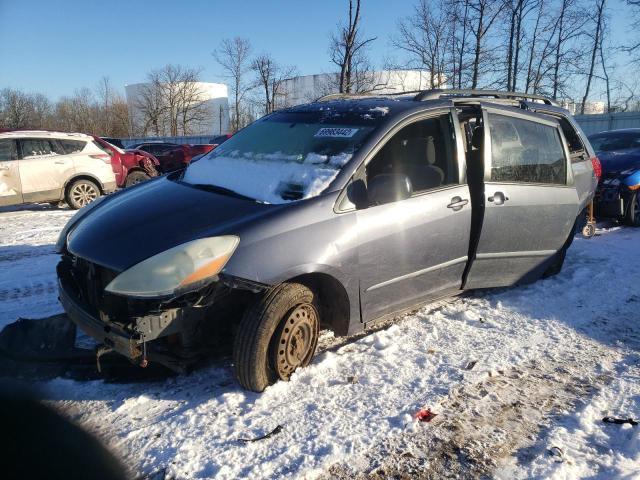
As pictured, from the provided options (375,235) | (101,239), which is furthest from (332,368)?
(101,239)

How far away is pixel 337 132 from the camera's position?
11.4 feet

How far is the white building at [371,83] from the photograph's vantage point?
2633 centimetres

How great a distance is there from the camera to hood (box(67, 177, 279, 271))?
2.64 m

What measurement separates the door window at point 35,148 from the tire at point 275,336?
878 centimetres

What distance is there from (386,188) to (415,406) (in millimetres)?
1324

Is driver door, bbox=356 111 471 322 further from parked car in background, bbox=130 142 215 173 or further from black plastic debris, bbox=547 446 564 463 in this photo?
parked car in background, bbox=130 142 215 173

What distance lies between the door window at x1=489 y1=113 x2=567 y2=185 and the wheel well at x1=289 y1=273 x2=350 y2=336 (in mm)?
1739

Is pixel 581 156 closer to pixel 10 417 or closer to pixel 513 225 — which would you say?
pixel 513 225

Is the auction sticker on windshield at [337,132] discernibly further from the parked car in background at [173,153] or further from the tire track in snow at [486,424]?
the parked car in background at [173,153]

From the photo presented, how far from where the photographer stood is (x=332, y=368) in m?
3.10

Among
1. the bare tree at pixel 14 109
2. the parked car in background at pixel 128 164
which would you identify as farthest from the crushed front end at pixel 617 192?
the bare tree at pixel 14 109

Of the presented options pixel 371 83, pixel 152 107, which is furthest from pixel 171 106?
pixel 371 83

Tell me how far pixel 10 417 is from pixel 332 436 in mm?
1756

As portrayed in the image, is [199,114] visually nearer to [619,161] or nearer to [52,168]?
[52,168]
